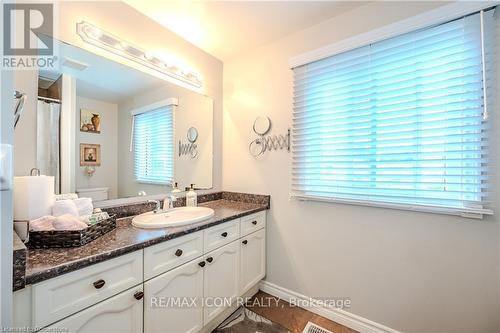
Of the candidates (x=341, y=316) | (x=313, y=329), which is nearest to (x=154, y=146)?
(x=313, y=329)

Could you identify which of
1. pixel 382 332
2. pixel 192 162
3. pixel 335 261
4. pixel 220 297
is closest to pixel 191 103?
pixel 192 162

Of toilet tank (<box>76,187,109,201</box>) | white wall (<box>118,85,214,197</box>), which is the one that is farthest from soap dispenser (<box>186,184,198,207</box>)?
toilet tank (<box>76,187,109,201</box>)

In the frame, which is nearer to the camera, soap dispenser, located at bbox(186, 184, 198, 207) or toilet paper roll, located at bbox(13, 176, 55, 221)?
toilet paper roll, located at bbox(13, 176, 55, 221)

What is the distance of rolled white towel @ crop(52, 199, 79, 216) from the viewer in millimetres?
1061

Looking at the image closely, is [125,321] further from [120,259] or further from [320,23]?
[320,23]

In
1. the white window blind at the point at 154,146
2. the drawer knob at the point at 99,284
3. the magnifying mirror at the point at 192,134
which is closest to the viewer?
the drawer knob at the point at 99,284

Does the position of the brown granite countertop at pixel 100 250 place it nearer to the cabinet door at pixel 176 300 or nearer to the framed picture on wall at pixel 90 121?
the cabinet door at pixel 176 300

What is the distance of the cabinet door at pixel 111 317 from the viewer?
84cm

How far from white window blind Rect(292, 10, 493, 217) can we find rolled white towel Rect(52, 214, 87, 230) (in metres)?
1.42

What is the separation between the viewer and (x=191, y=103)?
202 cm

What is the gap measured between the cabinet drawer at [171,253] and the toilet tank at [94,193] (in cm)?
63

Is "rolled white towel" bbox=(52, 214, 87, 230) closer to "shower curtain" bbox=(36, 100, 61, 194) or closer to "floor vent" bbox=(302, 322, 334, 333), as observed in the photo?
"shower curtain" bbox=(36, 100, 61, 194)

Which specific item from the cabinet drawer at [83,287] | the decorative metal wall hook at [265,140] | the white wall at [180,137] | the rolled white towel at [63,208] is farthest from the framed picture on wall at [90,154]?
the decorative metal wall hook at [265,140]

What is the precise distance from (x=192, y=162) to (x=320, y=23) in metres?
1.57
